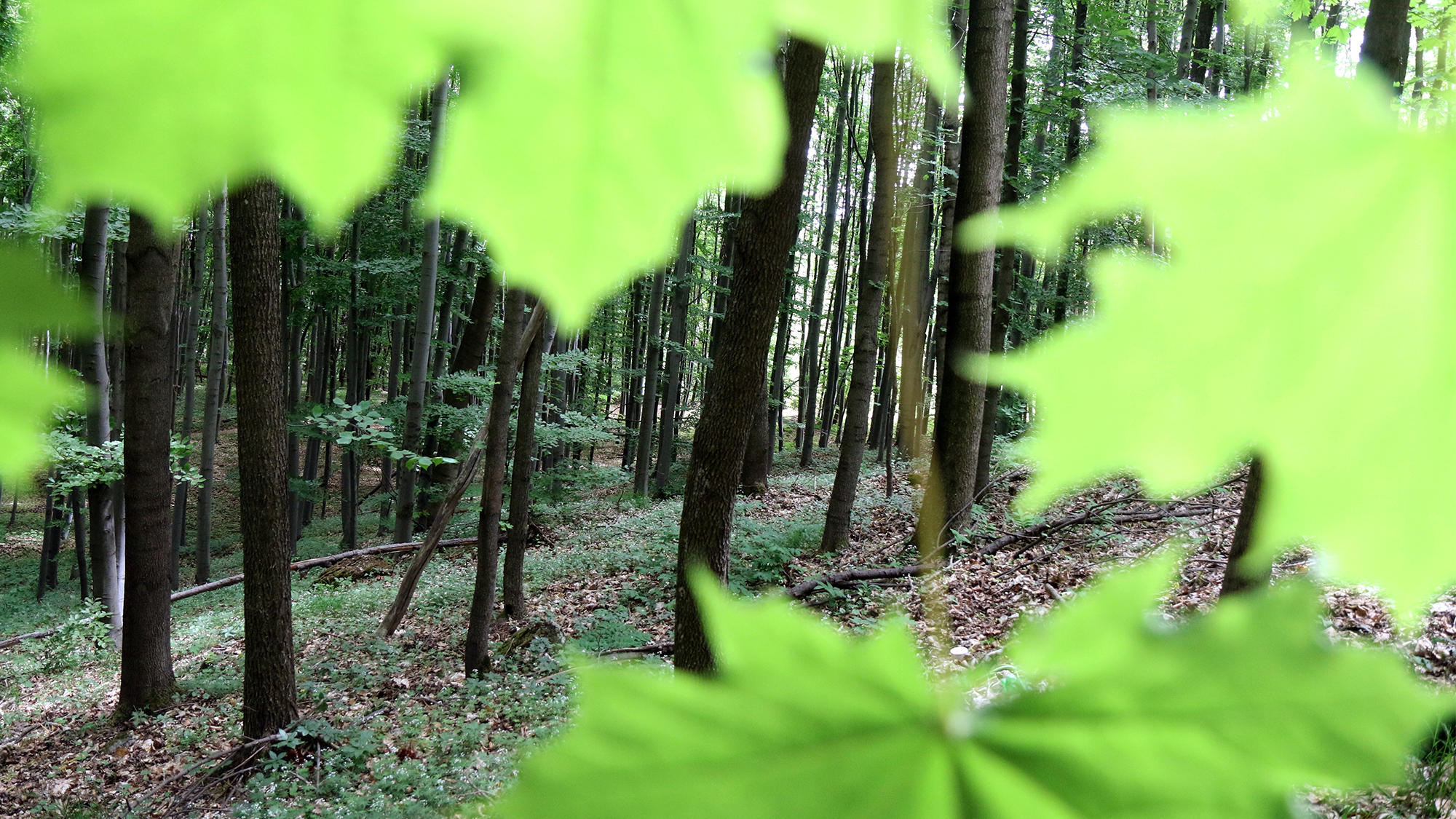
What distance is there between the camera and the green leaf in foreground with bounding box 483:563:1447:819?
0.19 metres

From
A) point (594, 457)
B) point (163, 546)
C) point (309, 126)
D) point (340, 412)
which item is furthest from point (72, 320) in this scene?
point (594, 457)

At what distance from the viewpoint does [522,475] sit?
5934mm

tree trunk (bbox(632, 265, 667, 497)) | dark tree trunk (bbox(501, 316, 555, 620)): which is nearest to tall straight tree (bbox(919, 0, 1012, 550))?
dark tree trunk (bbox(501, 316, 555, 620))

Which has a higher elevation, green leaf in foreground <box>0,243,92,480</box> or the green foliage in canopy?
the green foliage in canopy

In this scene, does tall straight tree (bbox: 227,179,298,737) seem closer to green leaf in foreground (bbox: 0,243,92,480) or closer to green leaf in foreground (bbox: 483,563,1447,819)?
green leaf in foreground (bbox: 0,243,92,480)

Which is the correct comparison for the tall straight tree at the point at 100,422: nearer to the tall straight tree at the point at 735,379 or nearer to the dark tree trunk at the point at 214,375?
the dark tree trunk at the point at 214,375

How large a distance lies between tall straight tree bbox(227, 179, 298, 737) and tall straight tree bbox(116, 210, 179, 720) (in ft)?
3.93

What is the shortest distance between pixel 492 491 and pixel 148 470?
6.59 feet

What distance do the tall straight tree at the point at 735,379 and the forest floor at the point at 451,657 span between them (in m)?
0.73

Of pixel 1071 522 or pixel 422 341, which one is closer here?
pixel 1071 522

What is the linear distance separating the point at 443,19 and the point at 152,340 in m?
5.41

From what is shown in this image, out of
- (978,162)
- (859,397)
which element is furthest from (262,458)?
(859,397)

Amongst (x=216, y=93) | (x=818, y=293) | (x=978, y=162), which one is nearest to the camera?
(x=216, y=93)

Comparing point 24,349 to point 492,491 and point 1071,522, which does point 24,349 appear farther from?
point 1071,522
